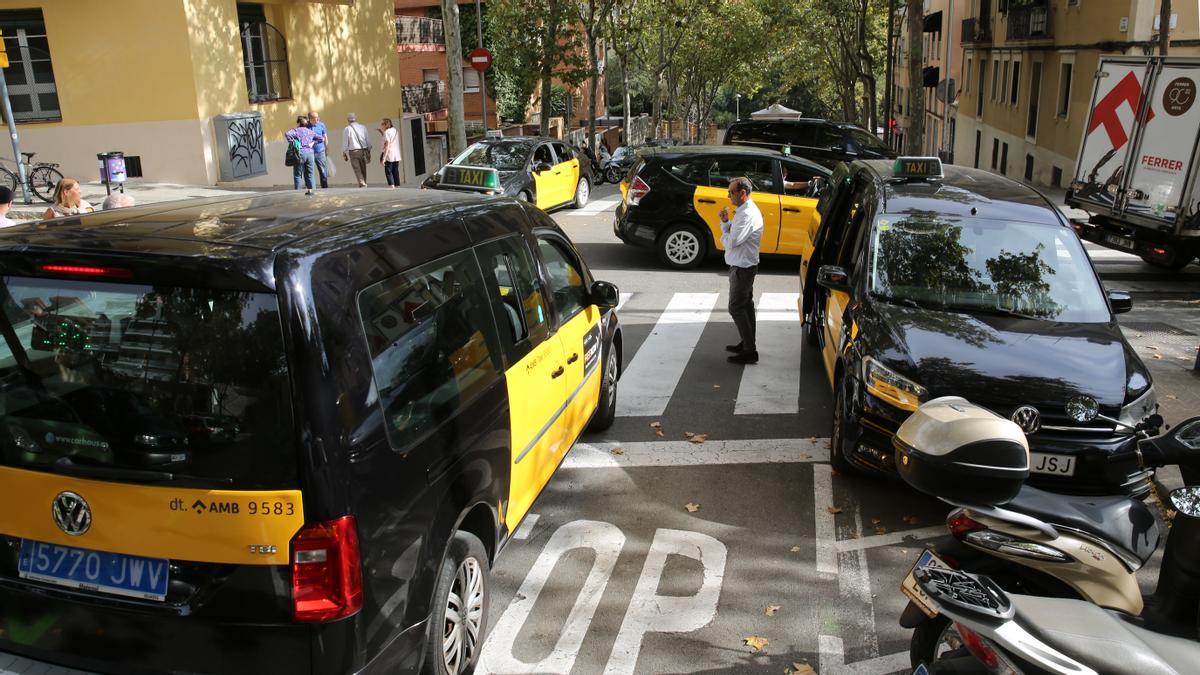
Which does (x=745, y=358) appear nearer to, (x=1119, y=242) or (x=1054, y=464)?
(x=1054, y=464)

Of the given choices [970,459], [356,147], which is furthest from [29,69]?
[970,459]

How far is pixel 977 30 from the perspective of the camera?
1457 inches

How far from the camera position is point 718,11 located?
43.7m

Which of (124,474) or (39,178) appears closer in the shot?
(124,474)

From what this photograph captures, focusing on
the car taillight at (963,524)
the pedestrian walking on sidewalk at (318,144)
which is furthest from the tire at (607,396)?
the pedestrian walking on sidewalk at (318,144)

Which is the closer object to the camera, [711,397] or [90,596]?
[90,596]

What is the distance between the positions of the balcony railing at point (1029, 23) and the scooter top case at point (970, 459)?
28786 millimetres

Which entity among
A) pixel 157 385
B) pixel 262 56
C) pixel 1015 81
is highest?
pixel 262 56

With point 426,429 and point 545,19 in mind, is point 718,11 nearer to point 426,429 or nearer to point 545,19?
point 545,19

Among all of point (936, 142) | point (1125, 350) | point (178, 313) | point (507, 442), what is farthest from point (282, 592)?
point (936, 142)

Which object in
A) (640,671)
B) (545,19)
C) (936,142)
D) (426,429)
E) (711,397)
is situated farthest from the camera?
(936,142)

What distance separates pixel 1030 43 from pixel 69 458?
Answer: 31737 mm

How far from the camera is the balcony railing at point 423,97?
1706 inches

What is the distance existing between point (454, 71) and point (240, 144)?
5106 mm
